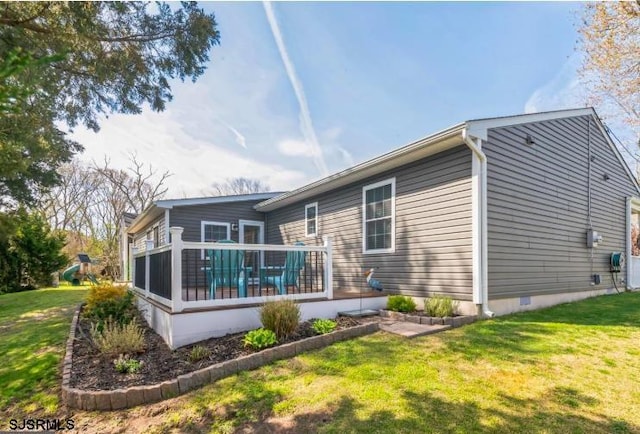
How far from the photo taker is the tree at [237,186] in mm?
29344

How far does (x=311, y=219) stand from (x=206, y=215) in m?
3.61

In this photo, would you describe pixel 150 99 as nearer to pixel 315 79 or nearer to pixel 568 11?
pixel 315 79

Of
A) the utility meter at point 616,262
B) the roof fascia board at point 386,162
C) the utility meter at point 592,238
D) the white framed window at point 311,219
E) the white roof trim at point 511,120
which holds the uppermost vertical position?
the white roof trim at point 511,120

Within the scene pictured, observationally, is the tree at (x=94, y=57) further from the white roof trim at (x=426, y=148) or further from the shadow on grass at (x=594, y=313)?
the shadow on grass at (x=594, y=313)

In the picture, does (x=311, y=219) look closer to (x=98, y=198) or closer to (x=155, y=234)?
(x=155, y=234)

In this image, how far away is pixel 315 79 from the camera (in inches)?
434

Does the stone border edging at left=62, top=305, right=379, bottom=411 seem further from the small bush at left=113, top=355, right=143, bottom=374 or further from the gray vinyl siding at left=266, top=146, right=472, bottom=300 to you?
the gray vinyl siding at left=266, top=146, right=472, bottom=300

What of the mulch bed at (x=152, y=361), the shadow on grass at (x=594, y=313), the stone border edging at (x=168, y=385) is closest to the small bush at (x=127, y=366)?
the mulch bed at (x=152, y=361)

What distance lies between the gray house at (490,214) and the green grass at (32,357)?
5.55 metres

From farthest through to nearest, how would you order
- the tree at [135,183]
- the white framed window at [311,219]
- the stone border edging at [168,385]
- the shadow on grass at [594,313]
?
the tree at [135,183] < the white framed window at [311,219] < the shadow on grass at [594,313] < the stone border edging at [168,385]

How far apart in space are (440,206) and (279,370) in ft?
13.3

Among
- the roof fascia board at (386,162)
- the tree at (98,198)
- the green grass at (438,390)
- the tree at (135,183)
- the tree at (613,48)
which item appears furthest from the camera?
the tree at (135,183)

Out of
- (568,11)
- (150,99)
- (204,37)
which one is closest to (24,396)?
(150,99)

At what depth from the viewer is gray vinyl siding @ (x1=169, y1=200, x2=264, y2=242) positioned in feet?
35.7
